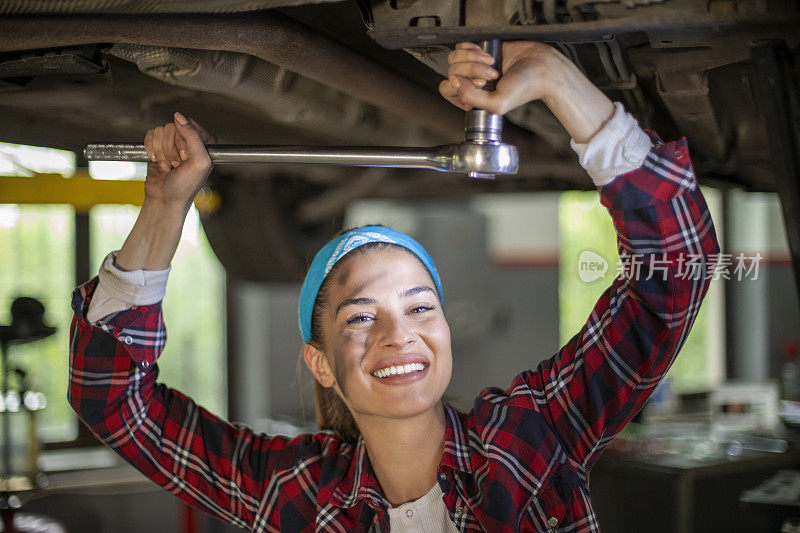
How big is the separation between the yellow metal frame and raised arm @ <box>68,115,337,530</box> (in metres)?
0.47

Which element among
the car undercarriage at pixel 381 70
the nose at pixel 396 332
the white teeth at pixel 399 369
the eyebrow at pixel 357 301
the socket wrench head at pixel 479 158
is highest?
the car undercarriage at pixel 381 70

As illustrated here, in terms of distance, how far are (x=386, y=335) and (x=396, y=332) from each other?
1 centimetres

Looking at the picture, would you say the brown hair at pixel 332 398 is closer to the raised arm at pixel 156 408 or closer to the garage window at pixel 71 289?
the raised arm at pixel 156 408

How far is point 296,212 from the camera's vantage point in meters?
2.10

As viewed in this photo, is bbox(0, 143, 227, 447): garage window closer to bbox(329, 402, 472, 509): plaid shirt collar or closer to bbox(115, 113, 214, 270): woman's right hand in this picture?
bbox(115, 113, 214, 270): woman's right hand

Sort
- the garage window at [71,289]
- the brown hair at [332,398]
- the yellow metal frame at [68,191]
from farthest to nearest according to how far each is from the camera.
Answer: the garage window at [71,289] → the yellow metal frame at [68,191] → the brown hair at [332,398]

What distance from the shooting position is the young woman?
0.73 m

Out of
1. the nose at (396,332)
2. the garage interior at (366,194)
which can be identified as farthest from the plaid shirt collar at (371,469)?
the garage interior at (366,194)

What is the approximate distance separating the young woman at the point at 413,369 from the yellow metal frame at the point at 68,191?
1.57ft

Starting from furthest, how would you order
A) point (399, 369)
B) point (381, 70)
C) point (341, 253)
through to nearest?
point (381, 70), point (341, 253), point (399, 369)

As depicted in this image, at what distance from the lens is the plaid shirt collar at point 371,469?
89 cm

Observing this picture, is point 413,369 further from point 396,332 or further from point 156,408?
point 156,408

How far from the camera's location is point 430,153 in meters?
0.76

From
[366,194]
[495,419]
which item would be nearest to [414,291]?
[495,419]
